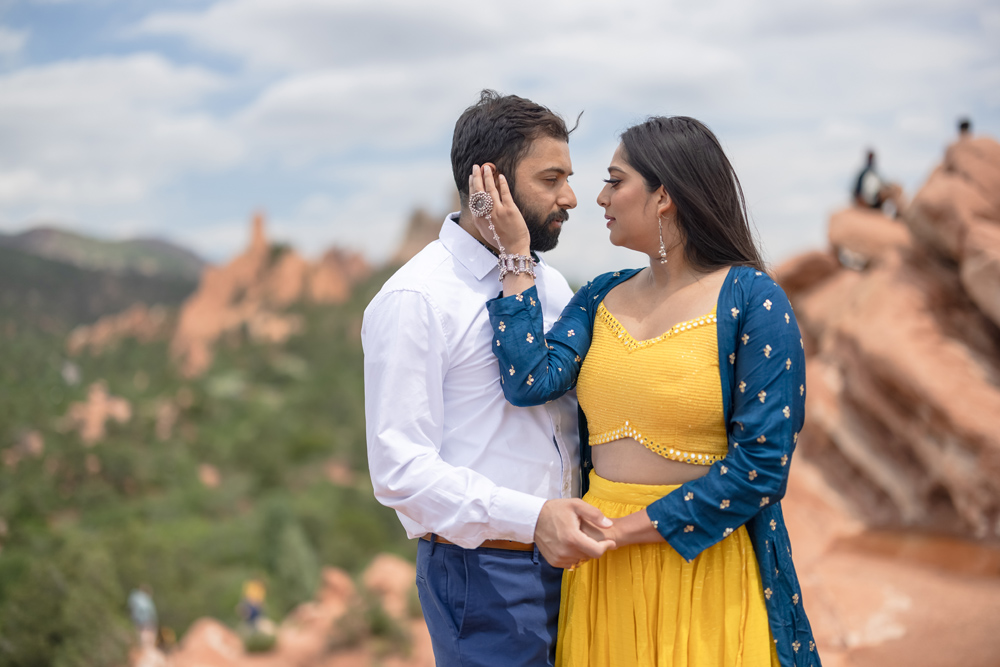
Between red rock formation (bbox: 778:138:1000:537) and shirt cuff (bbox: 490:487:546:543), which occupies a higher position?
shirt cuff (bbox: 490:487:546:543)

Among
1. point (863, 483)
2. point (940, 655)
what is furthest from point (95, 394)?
point (940, 655)

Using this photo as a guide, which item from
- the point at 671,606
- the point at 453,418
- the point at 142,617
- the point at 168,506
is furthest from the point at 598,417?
the point at 168,506

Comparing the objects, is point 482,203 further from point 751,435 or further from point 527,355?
point 751,435

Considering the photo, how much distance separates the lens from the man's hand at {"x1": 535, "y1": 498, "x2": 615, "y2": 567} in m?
1.79

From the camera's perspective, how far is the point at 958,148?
7.53 meters

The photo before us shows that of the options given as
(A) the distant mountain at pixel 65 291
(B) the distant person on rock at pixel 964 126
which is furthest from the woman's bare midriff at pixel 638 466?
(A) the distant mountain at pixel 65 291

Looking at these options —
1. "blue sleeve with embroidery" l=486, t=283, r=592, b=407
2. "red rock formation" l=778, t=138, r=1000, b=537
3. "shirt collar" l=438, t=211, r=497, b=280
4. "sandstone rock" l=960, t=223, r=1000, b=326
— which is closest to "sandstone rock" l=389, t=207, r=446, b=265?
"red rock formation" l=778, t=138, r=1000, b=537

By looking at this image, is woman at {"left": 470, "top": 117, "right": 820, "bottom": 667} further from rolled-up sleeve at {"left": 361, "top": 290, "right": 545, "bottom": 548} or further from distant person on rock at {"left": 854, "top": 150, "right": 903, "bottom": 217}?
distant person on rock at {"left": 854, "top": 150, "right": 903, "bottom": 217}

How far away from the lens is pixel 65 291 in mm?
48031

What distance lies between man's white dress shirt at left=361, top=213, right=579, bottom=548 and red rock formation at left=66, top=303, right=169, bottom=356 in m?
50.6

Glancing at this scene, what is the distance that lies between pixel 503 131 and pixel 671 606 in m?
1.28

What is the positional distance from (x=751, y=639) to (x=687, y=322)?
0.77 metres

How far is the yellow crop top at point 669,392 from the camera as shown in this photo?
181cm

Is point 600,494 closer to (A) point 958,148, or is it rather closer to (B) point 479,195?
(B) point 479,195
